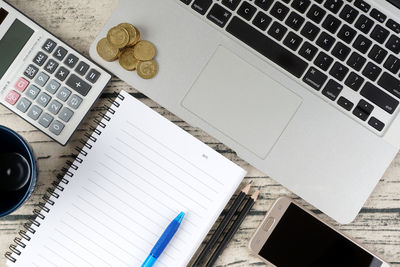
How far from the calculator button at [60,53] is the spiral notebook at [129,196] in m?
0.09

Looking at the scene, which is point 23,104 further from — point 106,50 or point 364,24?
point 364,24

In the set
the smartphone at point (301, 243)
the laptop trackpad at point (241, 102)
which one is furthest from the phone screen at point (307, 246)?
the laptop trackpad at point (241, 102)

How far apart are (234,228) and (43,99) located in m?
0.31

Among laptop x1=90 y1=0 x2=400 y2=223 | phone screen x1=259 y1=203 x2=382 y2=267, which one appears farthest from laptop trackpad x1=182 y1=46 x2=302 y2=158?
phone screen x1=259 y1=203 x2=382 y2=267

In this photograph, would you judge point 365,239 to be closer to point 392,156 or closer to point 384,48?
point 392,156

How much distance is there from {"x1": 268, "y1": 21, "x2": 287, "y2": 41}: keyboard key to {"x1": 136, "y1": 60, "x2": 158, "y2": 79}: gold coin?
16 centimetres

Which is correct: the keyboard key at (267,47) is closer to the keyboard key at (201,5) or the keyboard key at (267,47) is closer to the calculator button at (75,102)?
the keyboard key at (201,5)

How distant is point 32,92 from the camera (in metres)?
0.59

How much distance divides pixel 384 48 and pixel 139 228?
41 cm

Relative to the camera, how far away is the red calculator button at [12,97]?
0.59m

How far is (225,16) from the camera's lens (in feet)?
1.98

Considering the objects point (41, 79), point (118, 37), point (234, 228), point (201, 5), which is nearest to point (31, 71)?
point (41, 79)

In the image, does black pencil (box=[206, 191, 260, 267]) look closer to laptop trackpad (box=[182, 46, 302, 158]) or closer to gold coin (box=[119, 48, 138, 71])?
laptop trackpad (box=[182, 46, 302, 158])

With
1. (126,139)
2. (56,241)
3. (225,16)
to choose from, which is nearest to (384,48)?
(225,16)
